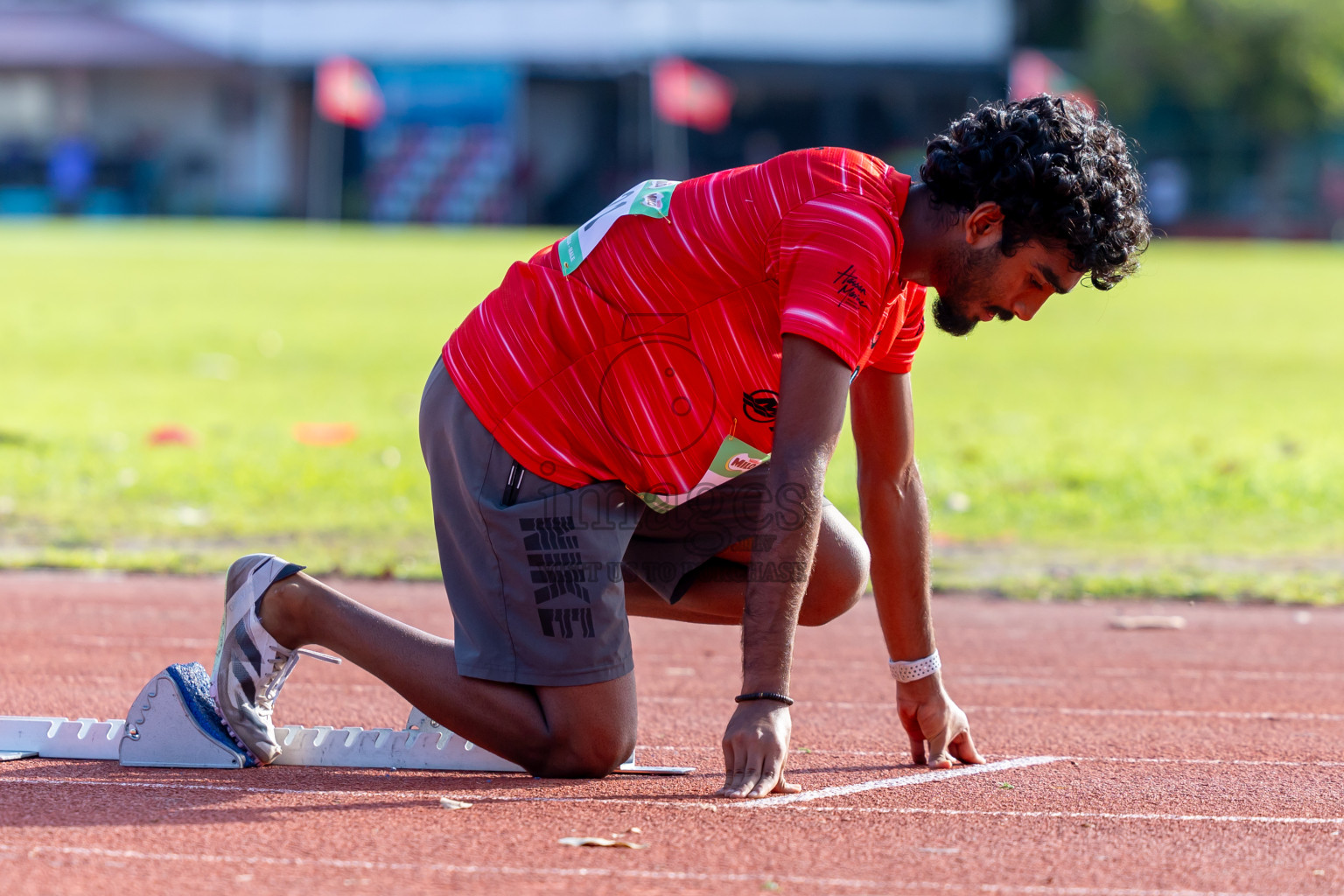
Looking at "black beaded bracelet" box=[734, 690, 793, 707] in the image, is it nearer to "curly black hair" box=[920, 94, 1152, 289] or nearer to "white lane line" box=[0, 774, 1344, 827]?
"white lane line" box=[0, 774, 1344, 827]

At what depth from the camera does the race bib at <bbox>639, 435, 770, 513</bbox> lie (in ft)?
12.3

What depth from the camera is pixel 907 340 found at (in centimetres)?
382

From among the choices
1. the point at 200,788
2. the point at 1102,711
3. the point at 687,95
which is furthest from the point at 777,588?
the point at 687,95

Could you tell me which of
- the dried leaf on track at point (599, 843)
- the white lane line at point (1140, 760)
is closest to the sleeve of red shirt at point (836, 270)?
the dried leaf on track at point (599, 843)

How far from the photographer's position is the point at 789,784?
3.75m

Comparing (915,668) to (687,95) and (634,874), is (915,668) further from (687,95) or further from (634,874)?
(687,95)

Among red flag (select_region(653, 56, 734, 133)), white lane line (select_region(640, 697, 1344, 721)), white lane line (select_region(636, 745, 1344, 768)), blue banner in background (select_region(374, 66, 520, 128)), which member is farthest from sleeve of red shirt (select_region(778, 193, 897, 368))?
blue banner in background (select_region(374, 66, 520, 128))

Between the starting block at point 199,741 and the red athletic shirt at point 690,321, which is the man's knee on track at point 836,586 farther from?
the starting block at point 199,741

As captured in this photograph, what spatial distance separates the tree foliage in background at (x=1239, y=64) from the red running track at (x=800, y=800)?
4485 centimetres

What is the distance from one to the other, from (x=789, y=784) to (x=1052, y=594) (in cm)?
323

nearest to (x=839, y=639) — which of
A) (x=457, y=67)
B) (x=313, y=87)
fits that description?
(x=457, y=67)

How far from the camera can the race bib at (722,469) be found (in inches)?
148

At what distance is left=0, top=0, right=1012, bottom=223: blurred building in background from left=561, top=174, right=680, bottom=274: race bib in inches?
1482

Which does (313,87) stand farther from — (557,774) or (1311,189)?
(557,774)
